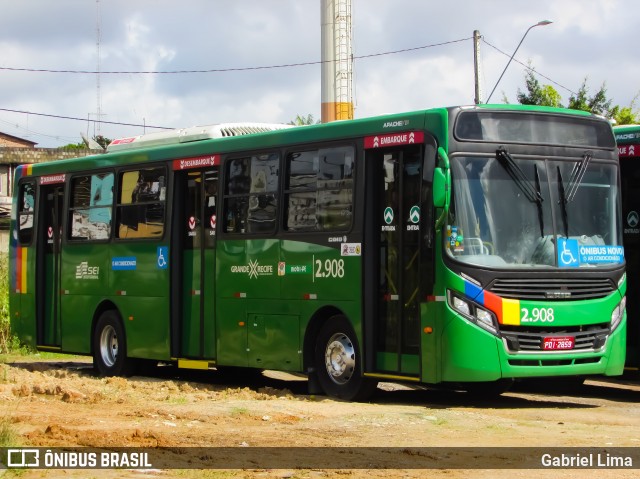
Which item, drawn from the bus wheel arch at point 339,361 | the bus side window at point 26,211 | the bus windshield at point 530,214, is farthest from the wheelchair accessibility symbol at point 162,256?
the bus windshield at point 530,214

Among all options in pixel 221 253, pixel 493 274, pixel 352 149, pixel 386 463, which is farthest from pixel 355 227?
pixel 386 463

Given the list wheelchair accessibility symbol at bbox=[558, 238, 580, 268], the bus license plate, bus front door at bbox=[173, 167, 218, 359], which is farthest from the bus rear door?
bus front door at bbox=[173, 167, 218, 359]

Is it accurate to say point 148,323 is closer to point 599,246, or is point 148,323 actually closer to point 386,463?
point 599,246

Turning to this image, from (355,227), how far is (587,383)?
5872mm

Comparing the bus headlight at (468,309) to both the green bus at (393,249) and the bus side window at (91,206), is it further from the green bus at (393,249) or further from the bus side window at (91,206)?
the bus side window at (91,206)

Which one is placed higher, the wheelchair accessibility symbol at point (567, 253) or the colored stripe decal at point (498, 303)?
the wheelchair accessibility symbol at point (567, 253)

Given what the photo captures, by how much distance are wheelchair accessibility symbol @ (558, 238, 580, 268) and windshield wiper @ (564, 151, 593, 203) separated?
0.49 m

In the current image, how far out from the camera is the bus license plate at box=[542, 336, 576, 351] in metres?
13.6

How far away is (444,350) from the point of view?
13.4 metres

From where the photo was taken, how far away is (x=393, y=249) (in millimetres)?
14203

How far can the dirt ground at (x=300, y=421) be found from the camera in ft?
30.5

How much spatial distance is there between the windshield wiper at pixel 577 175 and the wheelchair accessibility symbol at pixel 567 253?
49cm

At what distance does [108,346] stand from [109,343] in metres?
0.05

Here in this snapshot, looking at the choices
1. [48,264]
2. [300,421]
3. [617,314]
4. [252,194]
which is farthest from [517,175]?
[48,264]
